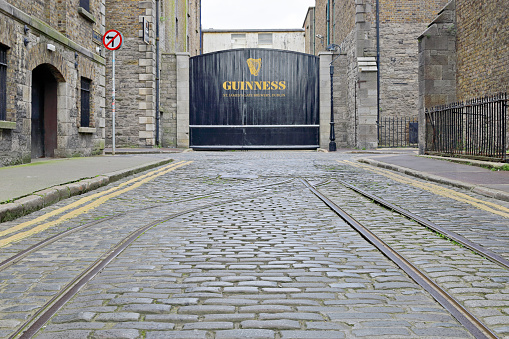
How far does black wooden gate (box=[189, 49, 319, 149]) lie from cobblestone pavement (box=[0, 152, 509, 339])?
65.4 ft

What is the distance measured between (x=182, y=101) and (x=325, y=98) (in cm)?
702

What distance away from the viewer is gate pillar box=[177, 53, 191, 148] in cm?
2667

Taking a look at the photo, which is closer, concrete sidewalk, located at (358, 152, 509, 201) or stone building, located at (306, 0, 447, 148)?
concrete sidewalk, located at (358, 152, 509, 201)

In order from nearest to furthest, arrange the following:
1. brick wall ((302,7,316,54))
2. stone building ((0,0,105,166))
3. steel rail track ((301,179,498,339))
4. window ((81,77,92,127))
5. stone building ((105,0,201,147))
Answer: steel rail track ((301,179,498,339)), stone building ((0,0,105,166)), window ((81,77,92,127)), stone building ((105,0,201,147)), brick wall ((302,7,316,54))

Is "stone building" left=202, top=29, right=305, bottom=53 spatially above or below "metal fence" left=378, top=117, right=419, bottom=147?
above

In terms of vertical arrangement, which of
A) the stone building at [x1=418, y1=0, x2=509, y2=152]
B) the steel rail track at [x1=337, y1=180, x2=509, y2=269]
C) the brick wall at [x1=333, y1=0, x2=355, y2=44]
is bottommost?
the steel rail track at [x1=337, y1=180, x2=509, y2=269]

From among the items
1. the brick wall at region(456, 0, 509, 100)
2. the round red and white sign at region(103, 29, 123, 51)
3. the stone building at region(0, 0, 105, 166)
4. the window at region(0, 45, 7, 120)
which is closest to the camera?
the window at region(0, 45, 7, 120)

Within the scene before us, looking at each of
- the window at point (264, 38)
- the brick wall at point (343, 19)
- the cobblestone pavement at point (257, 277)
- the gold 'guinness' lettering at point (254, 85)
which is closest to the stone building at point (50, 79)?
the cobblestone pavement at point (257, 277)

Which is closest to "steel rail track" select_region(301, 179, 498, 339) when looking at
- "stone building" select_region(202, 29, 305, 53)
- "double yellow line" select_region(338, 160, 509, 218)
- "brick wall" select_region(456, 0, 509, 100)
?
"double yellow line" select_region(338, 160, 509, 218)

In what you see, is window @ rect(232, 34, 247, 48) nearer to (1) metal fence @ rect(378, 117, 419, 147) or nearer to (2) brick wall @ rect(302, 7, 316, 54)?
(2) brick wall @ rect(302, 7, 316, 54)

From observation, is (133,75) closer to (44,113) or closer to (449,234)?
(44,113)

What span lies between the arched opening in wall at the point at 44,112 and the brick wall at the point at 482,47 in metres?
11.9

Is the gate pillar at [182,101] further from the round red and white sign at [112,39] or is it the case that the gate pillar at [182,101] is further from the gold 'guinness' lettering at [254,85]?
the round red and white sign at [112,39]

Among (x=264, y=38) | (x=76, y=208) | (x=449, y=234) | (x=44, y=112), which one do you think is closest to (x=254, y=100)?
(x=44, y=112)
